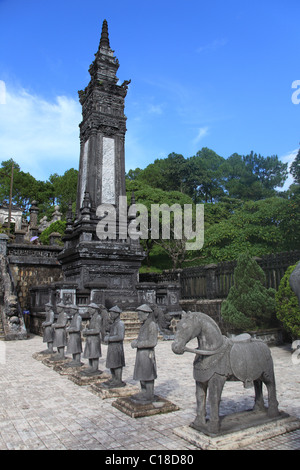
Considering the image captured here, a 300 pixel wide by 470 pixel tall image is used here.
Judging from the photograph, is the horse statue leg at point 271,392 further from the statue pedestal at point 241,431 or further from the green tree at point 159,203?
the green tree at point 159,203

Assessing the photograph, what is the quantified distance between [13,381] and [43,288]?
9.18m

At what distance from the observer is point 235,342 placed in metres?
4.42

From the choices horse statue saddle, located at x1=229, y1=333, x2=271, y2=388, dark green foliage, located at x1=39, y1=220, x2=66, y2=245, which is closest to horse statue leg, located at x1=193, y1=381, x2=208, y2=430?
horse statue saddle, located at x1=229, y1=333, x2=271, y2=388

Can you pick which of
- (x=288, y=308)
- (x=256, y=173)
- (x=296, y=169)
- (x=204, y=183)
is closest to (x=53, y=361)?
(x=288, y=308)

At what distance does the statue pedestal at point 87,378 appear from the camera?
6897 millimetres

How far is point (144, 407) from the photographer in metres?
5.13

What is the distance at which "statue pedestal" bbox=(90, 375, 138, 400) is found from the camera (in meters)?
6.03

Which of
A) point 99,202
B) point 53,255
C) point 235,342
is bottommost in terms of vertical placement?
point 235,342

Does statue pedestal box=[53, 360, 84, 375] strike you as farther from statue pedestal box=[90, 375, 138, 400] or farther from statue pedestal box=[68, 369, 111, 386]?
statue pedestal box=[90, 375, 138, 400]

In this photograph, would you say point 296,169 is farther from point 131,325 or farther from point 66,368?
point 66,368

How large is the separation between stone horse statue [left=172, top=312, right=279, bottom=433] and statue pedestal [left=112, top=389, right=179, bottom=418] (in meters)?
0.94
